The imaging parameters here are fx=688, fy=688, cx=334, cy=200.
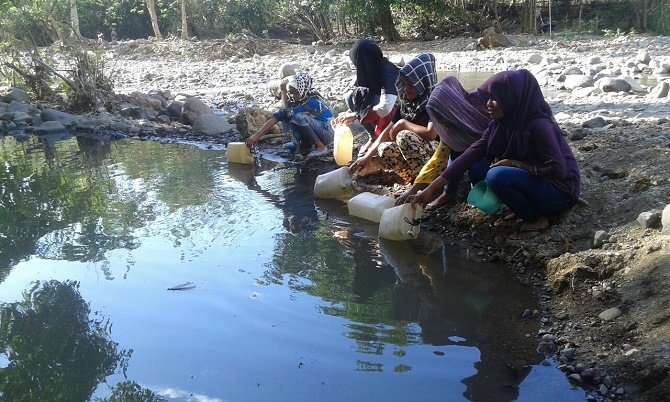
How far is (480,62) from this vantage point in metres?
15.9

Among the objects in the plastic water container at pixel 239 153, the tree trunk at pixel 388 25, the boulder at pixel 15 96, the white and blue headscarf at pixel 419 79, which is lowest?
the plastic water container at pixel 239 153

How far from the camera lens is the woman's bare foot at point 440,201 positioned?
17.3 ft

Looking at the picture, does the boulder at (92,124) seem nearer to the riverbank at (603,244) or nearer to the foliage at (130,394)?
the riverbank at (603,244)

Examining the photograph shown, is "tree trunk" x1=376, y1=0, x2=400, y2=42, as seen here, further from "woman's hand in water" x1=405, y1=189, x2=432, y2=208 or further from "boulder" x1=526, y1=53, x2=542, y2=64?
"woman's hand in water" x1=405, y1=189, x2=432, y2=208

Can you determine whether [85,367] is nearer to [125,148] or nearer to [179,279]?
[179,279]

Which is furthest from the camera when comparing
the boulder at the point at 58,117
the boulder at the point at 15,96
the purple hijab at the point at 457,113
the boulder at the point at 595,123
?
the boulder at the point at 15,96

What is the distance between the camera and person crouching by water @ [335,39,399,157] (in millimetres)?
6066

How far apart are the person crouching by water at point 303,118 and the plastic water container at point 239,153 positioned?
0.19 meters

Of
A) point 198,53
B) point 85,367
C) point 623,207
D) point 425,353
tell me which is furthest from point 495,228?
point 198,53

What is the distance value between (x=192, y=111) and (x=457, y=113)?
6.41 m

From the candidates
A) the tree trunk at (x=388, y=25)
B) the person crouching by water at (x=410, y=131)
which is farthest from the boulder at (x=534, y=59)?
the person crouching by water at (x=410, y=131)

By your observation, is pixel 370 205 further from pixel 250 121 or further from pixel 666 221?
pixel 250 121

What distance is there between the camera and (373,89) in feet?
20.7

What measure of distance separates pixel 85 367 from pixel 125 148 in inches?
237
